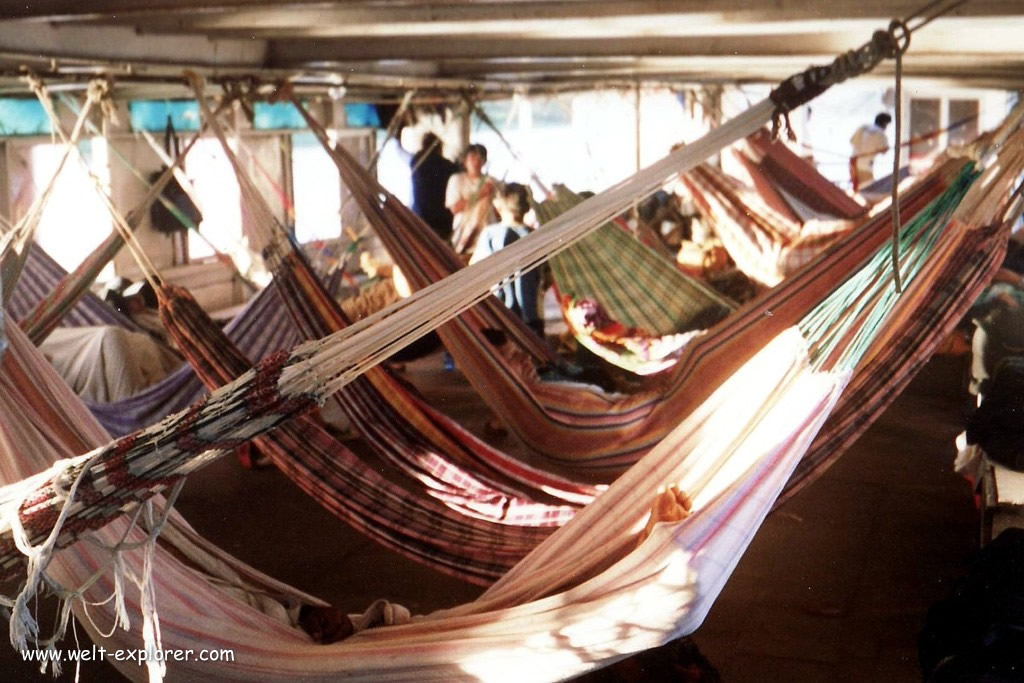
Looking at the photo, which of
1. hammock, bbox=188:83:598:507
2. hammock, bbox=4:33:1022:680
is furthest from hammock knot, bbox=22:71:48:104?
hammock, bbox=4:33:1022:680

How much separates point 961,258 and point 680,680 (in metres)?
1.00

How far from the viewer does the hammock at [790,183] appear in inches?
206

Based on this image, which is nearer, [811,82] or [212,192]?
[811,82]

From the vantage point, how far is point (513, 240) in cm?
432

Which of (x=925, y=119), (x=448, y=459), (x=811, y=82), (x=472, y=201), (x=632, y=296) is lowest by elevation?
(x=448, y=459)

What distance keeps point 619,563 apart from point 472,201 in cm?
374

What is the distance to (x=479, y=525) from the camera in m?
2.31

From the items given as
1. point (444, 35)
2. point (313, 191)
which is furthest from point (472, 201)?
point (313, 191)

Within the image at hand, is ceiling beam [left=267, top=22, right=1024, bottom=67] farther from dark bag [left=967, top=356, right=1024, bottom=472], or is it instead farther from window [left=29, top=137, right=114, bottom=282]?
window [left=29, top=137, right=114, bottom=282]

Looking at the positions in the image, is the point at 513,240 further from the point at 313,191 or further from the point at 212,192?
the point at 313,191

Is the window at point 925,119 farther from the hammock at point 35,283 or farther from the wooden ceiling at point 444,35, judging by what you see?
the hammock at point 35,283

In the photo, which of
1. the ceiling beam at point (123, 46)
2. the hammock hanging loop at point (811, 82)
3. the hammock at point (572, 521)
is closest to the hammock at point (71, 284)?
the ceiling beam at point (123, 46)

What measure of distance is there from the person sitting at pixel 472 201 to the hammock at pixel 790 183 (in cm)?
116

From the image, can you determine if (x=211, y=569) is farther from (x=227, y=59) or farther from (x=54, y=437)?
(x=227, y=59)
